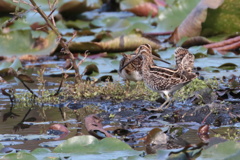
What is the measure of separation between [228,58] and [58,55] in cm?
370

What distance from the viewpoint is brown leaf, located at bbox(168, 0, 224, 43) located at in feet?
36.9

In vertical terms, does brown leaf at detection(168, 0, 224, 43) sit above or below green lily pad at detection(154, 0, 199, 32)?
below

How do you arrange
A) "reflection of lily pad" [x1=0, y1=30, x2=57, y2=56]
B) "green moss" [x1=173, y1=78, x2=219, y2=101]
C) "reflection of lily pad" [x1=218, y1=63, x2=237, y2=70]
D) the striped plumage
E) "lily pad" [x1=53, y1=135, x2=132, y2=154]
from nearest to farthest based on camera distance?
"lily pad" [x1=53, y1=135, x2=132, y2=154]
"green moss" [x1=173, y1=78, x2=219, y2=101]
the striped plumage
"reflection of lily pad" [x1=218, y1=63, x2=237, y2=70]
"reflection of lily pad" [x1=0, y1=30, x2=57, y2=56]

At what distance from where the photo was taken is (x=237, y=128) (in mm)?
6133

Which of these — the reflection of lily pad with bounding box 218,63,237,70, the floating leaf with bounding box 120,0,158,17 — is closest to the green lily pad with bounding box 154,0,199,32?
the floating leaf with bounding box 120,0,158,17

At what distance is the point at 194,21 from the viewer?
38.3ft

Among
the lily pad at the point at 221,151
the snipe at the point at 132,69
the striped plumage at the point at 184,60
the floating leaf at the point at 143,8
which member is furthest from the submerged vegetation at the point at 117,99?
the floating leaf at the point at 143,8

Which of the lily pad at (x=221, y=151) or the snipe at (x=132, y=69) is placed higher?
the snipe at (x=132, y=69)

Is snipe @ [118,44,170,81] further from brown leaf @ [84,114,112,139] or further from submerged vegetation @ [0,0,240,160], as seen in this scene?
brown leaf @ [84,114,112,139]

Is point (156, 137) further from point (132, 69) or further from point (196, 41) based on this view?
point (196, 41)

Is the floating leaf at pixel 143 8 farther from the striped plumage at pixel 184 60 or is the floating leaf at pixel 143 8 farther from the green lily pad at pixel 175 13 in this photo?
the striped plumage at pixel 184 60

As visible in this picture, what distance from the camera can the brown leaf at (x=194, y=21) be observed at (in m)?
11.2

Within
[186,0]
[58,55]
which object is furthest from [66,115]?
[186,0]

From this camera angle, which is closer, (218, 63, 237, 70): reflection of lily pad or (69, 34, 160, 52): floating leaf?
(218, 63, 237, 70): reflection of lily pad
